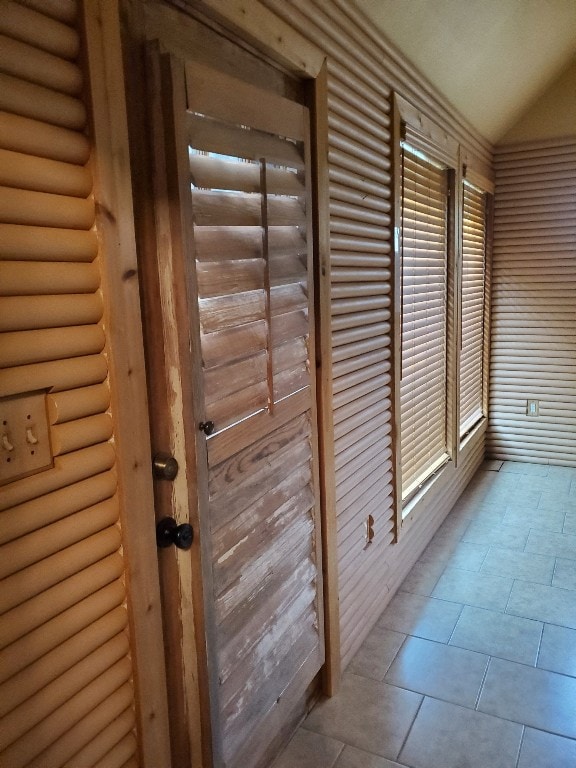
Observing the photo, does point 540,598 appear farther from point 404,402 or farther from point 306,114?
point 306,114

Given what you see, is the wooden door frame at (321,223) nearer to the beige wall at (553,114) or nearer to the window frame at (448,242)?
the window frame at (448,242)

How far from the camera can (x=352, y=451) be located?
7.57ft

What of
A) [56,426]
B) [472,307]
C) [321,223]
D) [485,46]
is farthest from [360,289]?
[472,307]

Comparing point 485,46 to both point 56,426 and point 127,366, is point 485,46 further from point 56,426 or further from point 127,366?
point 56,426

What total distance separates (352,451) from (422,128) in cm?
164

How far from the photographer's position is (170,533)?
1350 mm

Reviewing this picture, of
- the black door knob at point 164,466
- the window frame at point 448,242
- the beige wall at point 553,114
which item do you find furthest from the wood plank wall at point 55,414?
the beige wall at point 553,114

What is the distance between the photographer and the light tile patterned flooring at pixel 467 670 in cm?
191

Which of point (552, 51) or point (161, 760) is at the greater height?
point (552, 51)

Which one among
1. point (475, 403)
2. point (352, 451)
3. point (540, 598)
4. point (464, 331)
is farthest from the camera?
point (475, 403)

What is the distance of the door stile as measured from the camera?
1.25m

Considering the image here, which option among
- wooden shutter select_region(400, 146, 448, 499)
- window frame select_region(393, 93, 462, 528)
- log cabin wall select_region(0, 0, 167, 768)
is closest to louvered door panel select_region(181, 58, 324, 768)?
log cabin wall select_region(0, 0, 167, 768)

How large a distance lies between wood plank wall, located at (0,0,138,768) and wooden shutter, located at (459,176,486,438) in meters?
3.25

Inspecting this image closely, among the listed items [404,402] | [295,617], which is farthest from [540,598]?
[295,617]
